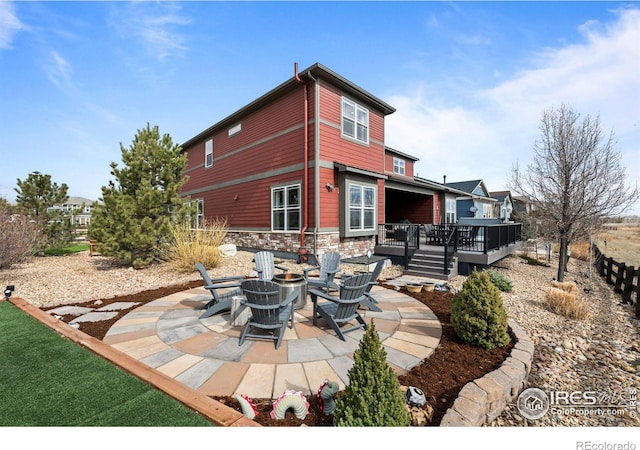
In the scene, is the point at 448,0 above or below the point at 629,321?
above

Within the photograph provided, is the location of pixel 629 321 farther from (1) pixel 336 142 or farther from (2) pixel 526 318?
(1) pixel 336 142

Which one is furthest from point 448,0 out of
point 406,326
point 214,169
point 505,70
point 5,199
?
point 5,199

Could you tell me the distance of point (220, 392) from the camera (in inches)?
101

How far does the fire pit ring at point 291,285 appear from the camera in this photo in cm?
465

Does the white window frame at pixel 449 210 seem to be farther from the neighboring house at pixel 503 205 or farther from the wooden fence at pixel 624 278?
the neighboring house at pixel 503 205

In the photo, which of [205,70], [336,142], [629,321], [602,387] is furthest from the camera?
[336,142]

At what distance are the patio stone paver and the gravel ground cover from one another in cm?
138

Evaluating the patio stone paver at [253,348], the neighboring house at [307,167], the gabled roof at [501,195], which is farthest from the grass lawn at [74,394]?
the gabled roof at [501,195]

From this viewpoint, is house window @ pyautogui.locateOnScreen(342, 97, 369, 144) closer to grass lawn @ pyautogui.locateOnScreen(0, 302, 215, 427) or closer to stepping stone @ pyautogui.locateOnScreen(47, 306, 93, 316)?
stepping stone @ pyautogui.locateOnScreen(47, 306, 93, 316)

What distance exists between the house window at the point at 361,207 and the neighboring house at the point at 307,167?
39 millimetres

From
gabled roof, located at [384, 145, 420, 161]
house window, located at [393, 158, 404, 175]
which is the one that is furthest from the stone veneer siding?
house window, located at [393, 158, 404, 175]

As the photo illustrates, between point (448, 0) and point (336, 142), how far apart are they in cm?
580

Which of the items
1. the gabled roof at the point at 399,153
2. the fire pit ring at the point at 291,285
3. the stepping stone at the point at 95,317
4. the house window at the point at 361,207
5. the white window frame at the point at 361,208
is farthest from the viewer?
the gabled roof at the point at 399,153

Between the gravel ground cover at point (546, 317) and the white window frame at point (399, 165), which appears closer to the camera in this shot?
the gravel ground cover at point (546, 317)
